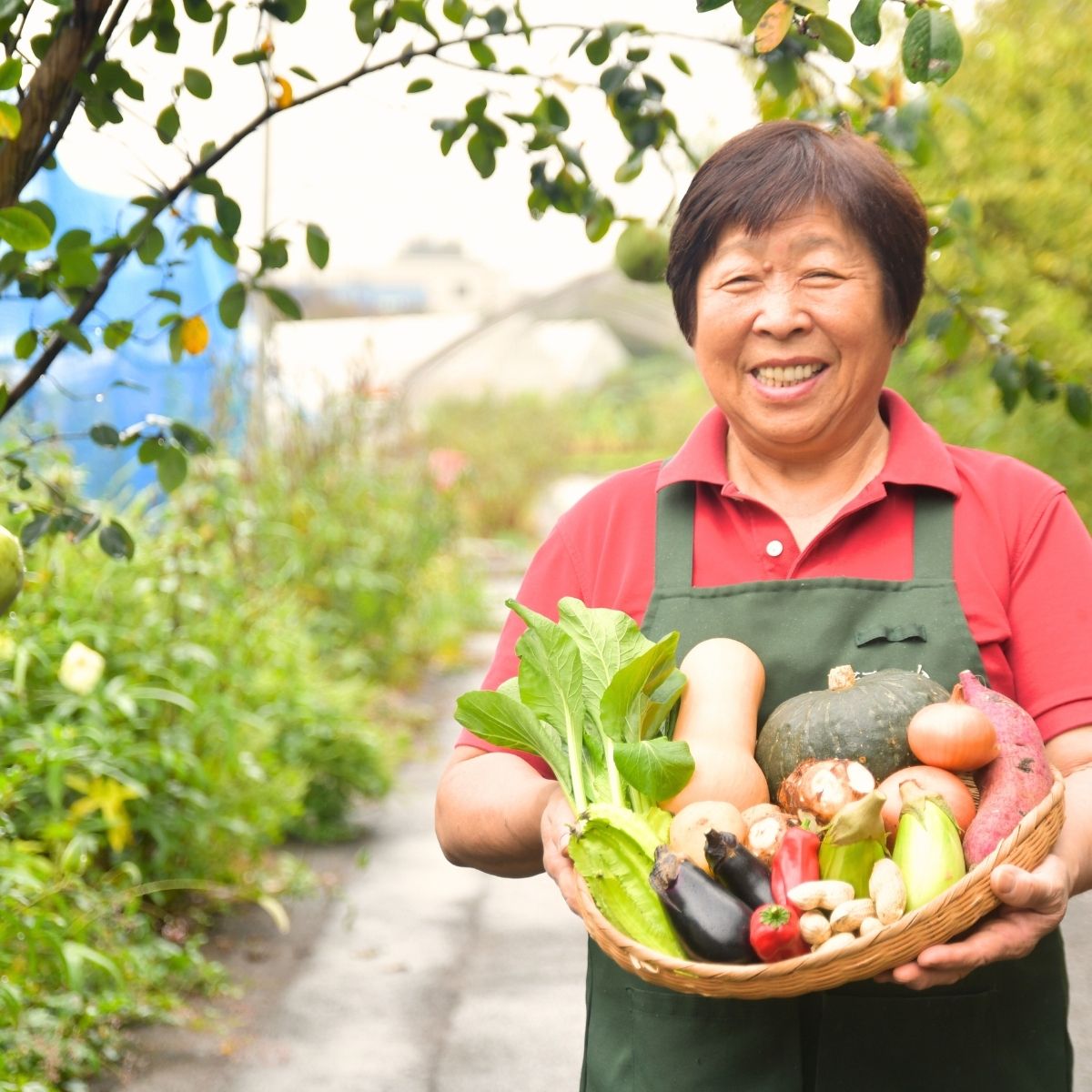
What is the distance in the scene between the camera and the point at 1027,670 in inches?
75.0

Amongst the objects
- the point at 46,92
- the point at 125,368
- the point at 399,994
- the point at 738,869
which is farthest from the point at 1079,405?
the point at 125,368

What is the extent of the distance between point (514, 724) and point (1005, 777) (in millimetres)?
614

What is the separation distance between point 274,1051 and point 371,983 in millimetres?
556

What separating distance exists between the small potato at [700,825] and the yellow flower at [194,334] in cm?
131

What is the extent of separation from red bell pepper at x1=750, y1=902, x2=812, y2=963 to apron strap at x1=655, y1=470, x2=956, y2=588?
23.6 inches

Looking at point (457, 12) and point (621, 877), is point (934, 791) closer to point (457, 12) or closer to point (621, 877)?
point (621, 877)

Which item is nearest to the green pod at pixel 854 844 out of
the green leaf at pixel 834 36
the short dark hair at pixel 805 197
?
the short dark hair at pixel 805 197

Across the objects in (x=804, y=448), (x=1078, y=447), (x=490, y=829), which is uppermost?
(x=1078, y=447)

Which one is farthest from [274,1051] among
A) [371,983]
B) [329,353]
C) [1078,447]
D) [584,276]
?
[584,276]

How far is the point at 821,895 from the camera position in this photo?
1.52 m

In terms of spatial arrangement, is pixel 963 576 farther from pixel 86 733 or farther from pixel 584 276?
pixel 584 276

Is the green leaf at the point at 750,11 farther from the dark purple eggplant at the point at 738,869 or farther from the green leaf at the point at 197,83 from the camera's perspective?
the green leaf at the point at 197,83

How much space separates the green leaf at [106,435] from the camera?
245 cm

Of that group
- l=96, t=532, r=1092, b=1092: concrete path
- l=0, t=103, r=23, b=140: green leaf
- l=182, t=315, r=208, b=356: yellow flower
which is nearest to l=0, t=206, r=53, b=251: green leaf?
l=0, t=103, r=23, b=140: green leaf
